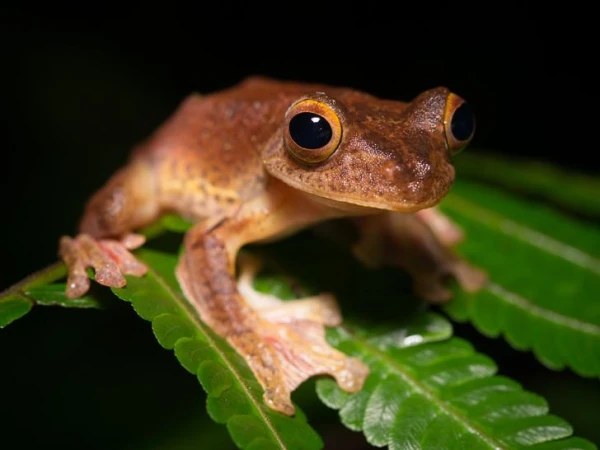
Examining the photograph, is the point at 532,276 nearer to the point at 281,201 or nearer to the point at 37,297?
the point at 281,201

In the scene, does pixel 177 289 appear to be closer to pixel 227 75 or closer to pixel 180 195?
pixel 180 195

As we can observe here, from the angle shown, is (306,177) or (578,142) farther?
(578,142)

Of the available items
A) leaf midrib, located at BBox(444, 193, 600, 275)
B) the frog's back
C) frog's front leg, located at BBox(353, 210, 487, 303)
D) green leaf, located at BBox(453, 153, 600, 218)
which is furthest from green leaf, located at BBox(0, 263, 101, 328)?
green leaf, located at BBox(453, 153, 600, 218)

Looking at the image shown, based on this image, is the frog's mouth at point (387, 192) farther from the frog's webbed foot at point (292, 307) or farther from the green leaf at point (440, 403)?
the green leaf at point (440, 403)

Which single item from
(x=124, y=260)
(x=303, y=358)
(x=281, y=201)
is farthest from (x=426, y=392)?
(x=124, y=260)

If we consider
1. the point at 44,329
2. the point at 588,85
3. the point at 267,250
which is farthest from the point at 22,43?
the point at 588,85

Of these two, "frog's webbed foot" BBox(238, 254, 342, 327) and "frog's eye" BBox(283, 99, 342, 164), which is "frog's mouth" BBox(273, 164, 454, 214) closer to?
"frog's eye" BBox(283, 99, 342, 164)
